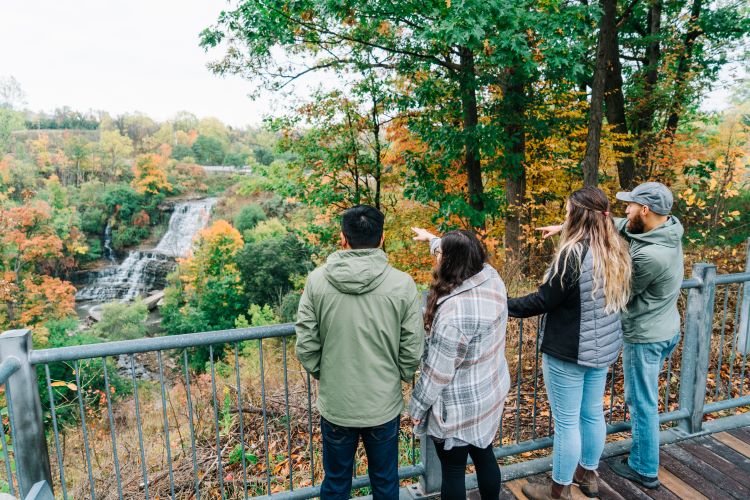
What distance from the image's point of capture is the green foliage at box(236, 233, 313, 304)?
26805 millimetres

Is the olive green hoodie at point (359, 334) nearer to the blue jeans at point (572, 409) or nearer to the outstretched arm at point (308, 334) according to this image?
the outstretched arm at point (308, 334)

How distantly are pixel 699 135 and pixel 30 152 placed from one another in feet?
199

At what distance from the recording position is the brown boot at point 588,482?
9.66 ft

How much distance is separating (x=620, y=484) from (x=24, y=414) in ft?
11.0

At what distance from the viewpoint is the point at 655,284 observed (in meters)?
2.74

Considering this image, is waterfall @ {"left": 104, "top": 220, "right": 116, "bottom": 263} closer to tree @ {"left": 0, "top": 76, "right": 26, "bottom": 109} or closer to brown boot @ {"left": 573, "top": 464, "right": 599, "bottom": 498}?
tree @ {"left": 0, "top": 76, "right": 26, "bottom": 109}

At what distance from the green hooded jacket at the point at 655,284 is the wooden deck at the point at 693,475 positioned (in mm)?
994

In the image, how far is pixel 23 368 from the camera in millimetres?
2266

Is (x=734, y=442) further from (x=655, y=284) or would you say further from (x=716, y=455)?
(x=655, y=284)

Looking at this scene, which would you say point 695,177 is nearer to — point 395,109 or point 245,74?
point 395,109

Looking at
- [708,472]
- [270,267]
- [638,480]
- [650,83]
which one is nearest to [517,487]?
[638,480]

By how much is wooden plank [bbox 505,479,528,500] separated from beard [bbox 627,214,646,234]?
5.62ft

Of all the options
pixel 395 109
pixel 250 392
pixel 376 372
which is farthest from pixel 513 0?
pixel 250 392

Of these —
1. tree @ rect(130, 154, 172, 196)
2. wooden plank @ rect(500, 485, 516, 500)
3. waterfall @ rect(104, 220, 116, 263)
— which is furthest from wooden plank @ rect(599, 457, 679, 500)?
tree @ rect(130, 154, 172, 196)
